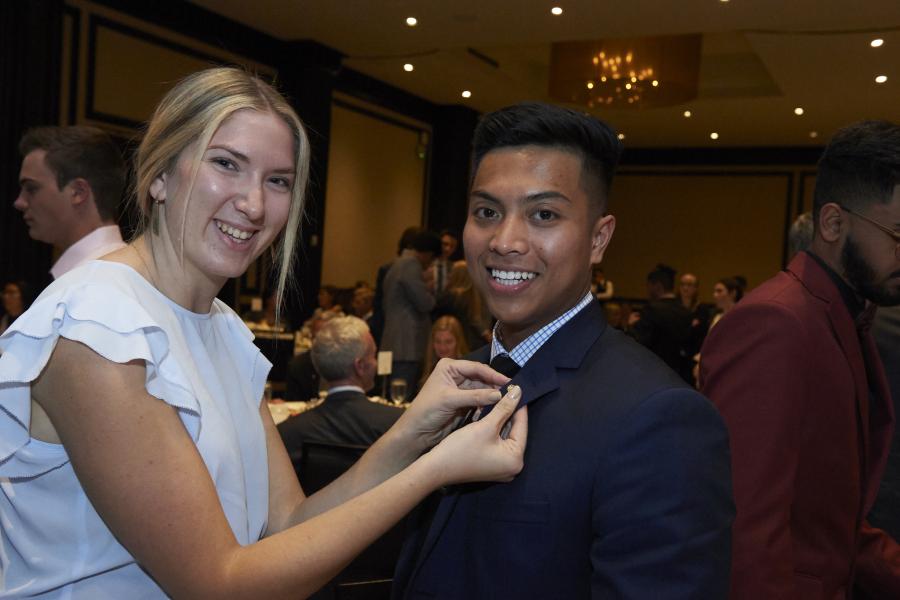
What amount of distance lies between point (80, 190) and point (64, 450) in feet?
6.23

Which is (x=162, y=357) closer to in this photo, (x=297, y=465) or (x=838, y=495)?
(x=838, y=495)

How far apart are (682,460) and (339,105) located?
1022 centimetres

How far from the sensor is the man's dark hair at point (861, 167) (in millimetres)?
1818

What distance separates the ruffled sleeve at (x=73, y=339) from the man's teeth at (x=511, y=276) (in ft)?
1.62

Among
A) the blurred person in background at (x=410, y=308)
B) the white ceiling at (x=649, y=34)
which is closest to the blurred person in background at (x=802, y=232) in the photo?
the blurred person in background at (x=410, y=308)

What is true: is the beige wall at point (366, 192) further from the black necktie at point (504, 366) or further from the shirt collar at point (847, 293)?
the black necktie at point (504, 366)

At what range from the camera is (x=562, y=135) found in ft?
4.47

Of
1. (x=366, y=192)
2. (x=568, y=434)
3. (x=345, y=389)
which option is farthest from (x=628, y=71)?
(x=568, y=434)

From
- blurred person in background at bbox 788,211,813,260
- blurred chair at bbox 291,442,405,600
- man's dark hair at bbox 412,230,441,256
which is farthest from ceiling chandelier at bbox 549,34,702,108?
blurred chair at bbox 291,442,405,600

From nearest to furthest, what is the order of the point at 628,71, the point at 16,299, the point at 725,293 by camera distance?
the point at 16,299, the point at 628,71, the point at 725,293

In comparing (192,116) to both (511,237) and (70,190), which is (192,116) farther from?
(70,190)

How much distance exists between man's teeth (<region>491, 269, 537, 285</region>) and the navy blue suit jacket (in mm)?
110

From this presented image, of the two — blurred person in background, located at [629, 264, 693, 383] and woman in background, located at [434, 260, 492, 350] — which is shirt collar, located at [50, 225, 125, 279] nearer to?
woman in background, located at [434, 260, 492, 350]

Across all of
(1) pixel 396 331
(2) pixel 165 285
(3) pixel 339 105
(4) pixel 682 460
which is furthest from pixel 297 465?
(3) pixel 339 105
